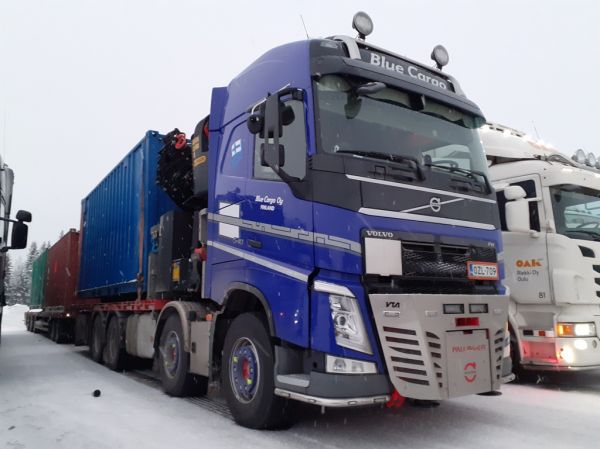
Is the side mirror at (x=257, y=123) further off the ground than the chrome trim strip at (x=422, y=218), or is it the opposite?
the side mirror at (x=257, y=123)

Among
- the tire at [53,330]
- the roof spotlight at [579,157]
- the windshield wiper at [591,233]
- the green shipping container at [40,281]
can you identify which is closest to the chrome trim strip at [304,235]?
the windshield wiper at [591,233]

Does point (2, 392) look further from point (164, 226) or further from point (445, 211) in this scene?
point (445, 211)

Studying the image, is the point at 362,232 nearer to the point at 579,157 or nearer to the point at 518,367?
the point at 518,367

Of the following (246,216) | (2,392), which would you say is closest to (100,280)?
(2,392)

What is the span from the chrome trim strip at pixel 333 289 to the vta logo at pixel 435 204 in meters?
1.09

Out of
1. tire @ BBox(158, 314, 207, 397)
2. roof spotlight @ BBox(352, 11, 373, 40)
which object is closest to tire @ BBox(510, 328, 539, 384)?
tire @ BBox(158, 314, 207, 397)

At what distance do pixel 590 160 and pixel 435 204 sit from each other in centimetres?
481

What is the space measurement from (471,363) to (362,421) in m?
1.34

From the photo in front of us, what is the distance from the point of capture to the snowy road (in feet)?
13.1

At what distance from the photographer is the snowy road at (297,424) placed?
4.00 metres

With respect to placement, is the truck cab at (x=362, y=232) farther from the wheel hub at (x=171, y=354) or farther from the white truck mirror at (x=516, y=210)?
the wheel hub at (x=171, y=354)

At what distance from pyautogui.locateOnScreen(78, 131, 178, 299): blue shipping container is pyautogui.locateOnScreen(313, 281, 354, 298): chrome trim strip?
3.98 m

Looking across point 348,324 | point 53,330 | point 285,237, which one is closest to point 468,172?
point 285,237

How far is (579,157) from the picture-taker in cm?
746
